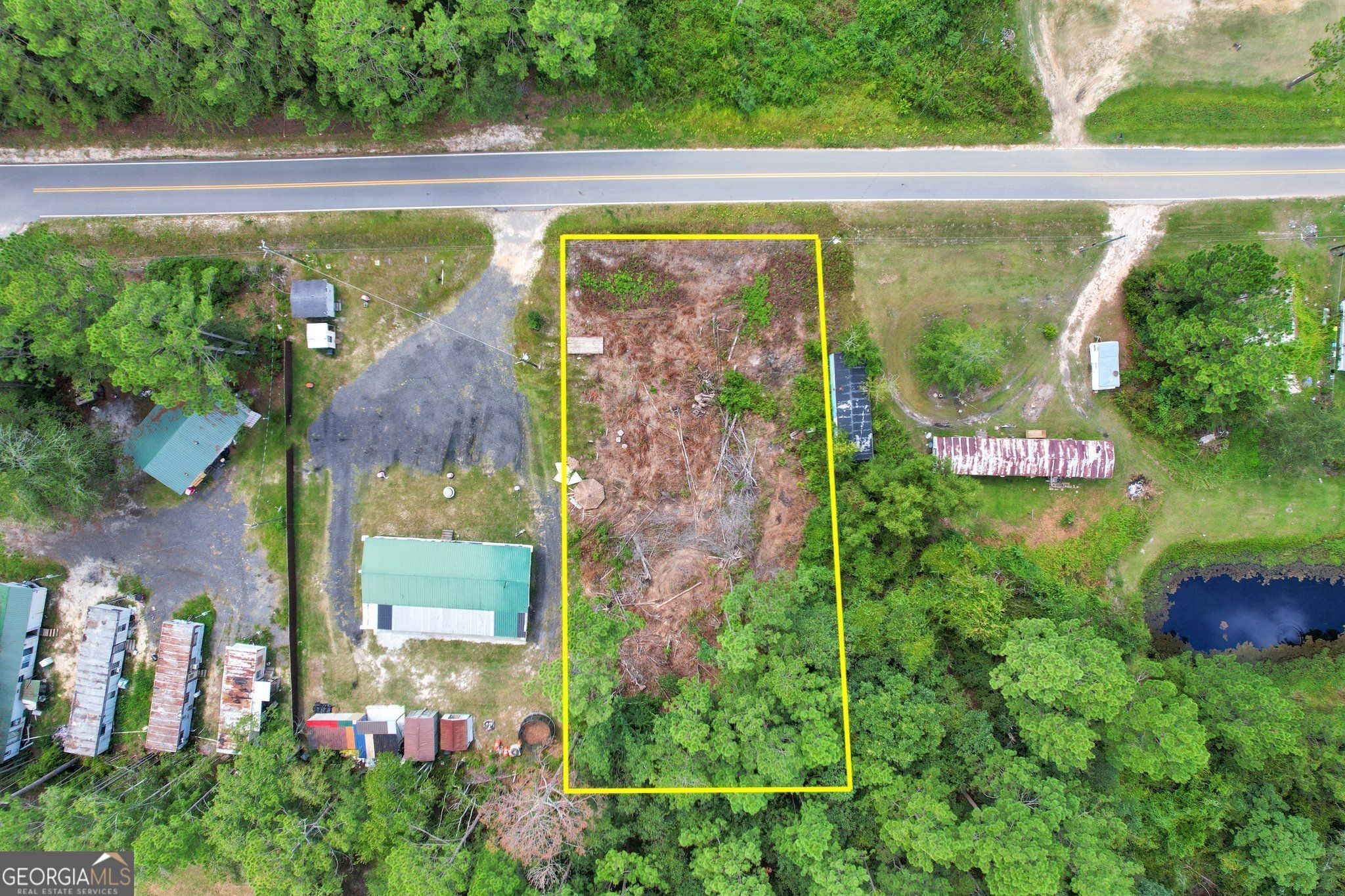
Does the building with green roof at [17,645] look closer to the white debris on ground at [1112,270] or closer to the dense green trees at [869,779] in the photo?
the dense green trees at [869,779]

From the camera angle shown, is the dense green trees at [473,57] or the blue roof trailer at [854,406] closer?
the dense green trees at [473,57]

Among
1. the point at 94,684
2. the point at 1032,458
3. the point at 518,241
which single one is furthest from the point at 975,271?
the point at 94,684

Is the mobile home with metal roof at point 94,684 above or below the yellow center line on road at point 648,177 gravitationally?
below

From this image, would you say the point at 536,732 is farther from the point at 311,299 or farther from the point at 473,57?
the point at 473,57

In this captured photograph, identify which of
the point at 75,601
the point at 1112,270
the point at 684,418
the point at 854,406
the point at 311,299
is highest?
the point at 1112,270

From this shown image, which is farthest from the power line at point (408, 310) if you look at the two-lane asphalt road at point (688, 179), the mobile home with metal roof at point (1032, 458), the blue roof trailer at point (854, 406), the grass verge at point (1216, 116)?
the grass verge at point (1216, 116)

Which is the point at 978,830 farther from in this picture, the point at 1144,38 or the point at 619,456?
the point at 1144,38

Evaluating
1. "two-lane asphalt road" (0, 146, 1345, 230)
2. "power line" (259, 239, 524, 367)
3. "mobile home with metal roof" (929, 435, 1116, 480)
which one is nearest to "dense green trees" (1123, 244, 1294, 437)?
"mobile home with metal roof" (929, 435, 1116, 480)
